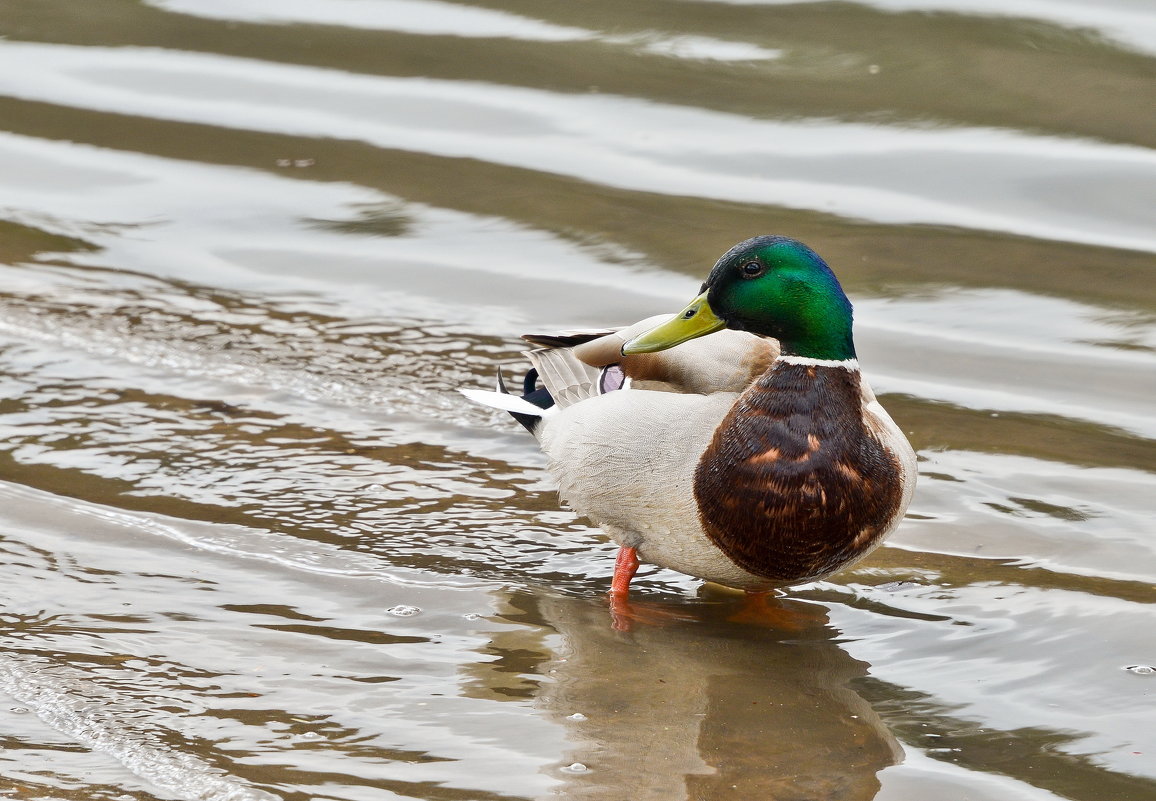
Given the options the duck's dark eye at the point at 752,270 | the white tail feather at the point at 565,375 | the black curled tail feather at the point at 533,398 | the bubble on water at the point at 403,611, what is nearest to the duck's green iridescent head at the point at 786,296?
the duck's dark eye at the point at 752,270

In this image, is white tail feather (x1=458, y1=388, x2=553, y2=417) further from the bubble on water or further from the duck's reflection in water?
the bubble on water

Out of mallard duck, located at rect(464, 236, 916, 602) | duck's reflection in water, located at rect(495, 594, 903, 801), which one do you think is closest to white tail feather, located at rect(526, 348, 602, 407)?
mallard duck, located at rect(464, 236, 916, 602)

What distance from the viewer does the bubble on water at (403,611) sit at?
4.24 meters

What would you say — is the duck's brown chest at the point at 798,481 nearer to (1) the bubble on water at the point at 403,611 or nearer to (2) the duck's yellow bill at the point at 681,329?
(2) the duck's yellow bill at the point at 681,329

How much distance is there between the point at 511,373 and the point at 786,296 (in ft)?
7.11

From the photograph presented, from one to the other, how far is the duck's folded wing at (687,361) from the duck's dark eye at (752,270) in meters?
0.32

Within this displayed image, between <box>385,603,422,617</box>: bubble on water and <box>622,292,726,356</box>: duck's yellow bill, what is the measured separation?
35.8 inches

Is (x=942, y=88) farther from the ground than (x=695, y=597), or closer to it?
farther from the ground

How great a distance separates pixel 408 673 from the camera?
3.90m

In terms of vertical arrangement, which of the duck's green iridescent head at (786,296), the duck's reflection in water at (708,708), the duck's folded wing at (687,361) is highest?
the duck's green iridescent head at (786,296)

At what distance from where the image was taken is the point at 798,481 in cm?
390

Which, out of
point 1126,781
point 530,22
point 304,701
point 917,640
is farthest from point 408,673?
point 530,22

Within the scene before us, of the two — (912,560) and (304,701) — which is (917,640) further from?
(304,701)

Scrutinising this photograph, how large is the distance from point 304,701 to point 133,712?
1.29 feet
